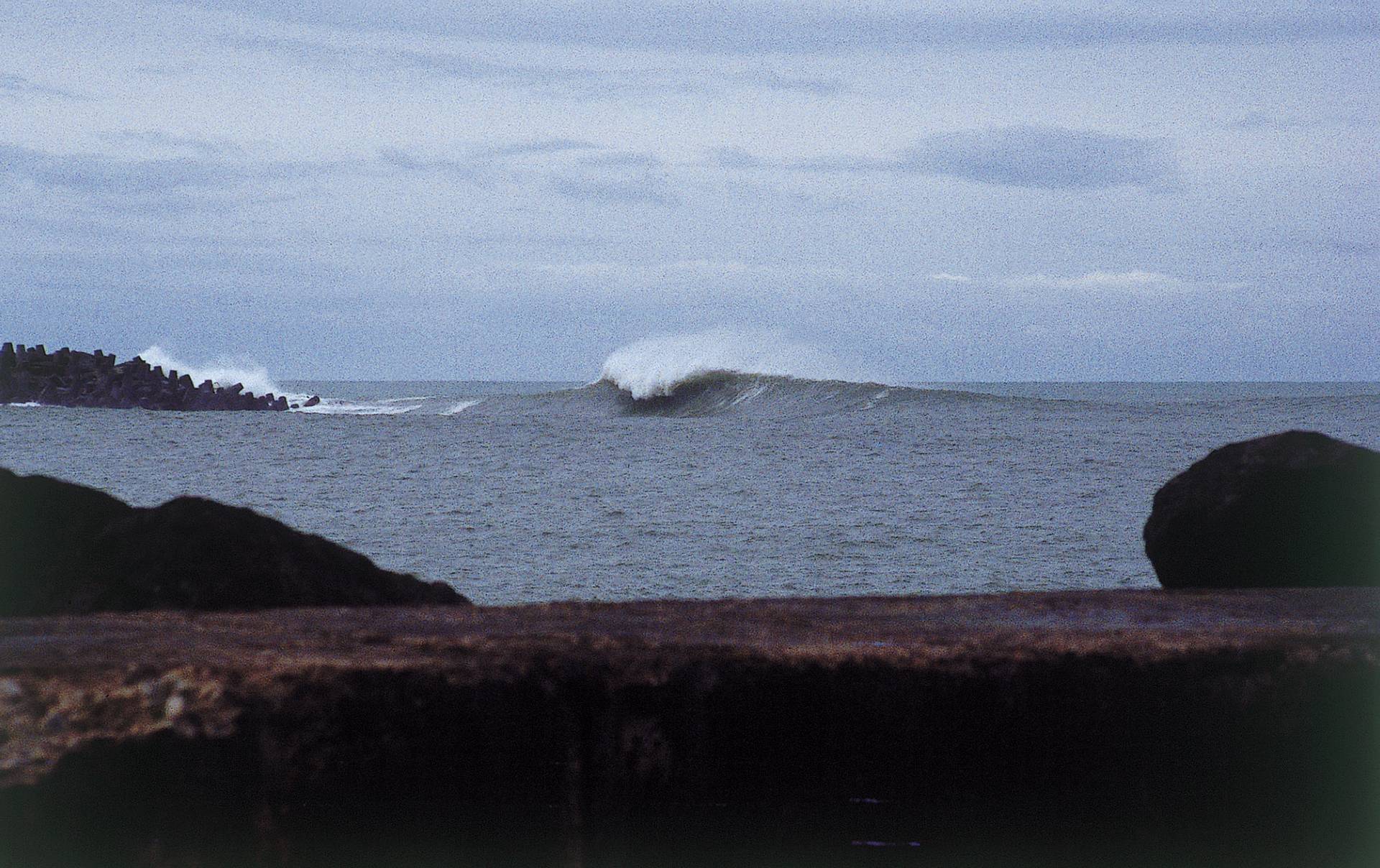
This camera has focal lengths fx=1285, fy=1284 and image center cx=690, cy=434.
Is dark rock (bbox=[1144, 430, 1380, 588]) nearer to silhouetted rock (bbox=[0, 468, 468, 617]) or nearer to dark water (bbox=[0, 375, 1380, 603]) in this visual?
silhouetted rock (bbox=[0, 468, 468, 617])

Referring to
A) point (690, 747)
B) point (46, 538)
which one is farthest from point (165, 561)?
point (690, 747)

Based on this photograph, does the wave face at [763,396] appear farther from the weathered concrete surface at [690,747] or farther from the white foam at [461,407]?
the weathered concrete surface at [690,747]

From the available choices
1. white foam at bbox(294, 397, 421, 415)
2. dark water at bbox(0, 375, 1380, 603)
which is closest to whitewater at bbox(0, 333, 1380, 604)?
dark water at bbox(0, 375, 1380, 603)

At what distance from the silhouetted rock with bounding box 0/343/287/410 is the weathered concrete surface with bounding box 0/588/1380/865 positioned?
1390 inches

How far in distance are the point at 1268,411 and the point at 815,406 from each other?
12309mm

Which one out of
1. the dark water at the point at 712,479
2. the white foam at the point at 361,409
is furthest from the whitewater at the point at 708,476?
the white foam at the point at 361,409

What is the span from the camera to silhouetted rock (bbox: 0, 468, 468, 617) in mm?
2266

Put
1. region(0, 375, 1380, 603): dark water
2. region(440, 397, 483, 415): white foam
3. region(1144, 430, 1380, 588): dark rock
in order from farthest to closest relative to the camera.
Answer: region(440, 397, 483, 415): white foam, region(0, 375, 1380, 603): dark water, region(1144, 430, 1380, 588): dark rock

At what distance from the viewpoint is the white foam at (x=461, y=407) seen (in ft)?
140

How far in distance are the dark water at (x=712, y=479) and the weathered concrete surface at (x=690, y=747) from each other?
759 centimetres

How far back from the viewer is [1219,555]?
2752 millimetres

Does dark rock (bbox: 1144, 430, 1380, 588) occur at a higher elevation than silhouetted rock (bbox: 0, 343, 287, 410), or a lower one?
lower

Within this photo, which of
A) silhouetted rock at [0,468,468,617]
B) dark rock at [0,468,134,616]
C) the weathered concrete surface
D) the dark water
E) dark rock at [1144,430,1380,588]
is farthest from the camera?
the dark water

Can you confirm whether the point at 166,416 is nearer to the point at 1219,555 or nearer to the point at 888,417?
the point at 888,417
